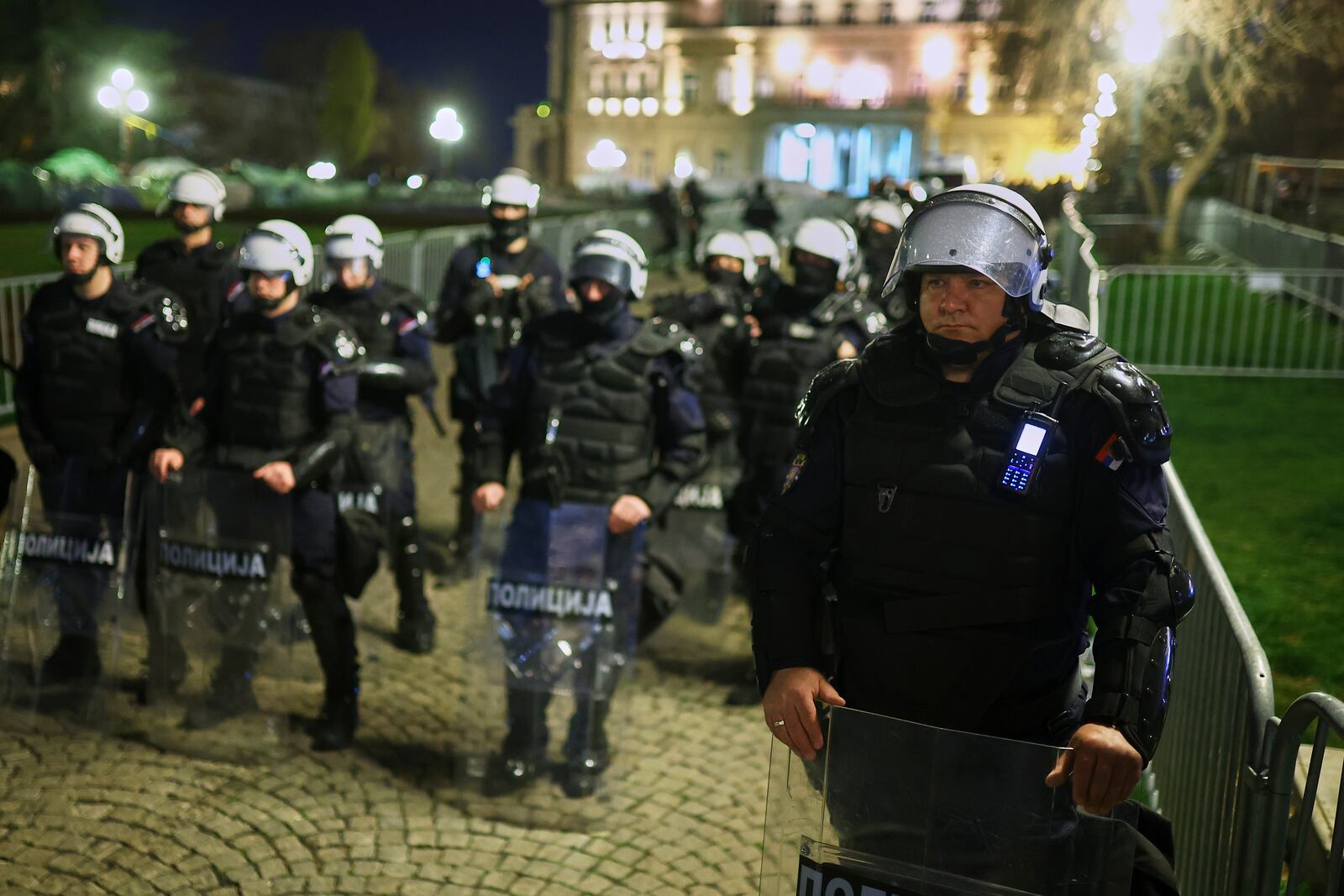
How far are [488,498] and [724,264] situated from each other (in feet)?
10.5

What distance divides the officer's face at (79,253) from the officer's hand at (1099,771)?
4614 millimetres

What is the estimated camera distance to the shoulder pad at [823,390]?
3152 millimetres

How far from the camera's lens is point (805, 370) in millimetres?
6340

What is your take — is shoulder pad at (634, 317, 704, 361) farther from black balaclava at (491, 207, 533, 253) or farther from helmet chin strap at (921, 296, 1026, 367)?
black balaclava at (491, 207, 533, 253)

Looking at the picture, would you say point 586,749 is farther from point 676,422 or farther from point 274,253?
point 274,253

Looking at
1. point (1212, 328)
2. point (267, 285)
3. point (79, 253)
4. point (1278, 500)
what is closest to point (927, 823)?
point (267, 285)

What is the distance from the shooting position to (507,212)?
8.02 metres

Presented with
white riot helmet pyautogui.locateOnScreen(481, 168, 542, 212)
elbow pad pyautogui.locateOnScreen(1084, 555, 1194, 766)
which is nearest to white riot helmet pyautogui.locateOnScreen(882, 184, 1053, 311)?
elbow pad pyautogui.locateOnScreen(1084, 555, 1194, 766)

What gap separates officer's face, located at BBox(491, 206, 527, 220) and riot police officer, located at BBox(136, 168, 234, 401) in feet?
5.01

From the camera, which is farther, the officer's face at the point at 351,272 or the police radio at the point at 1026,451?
the officer's face at the point at 351,272

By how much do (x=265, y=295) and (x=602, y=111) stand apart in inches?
3752

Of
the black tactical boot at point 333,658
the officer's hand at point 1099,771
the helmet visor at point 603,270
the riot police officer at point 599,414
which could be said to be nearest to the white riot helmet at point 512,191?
the riot police officer at point 599,414

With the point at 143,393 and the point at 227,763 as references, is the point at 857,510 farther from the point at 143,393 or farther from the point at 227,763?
the point at 143,393

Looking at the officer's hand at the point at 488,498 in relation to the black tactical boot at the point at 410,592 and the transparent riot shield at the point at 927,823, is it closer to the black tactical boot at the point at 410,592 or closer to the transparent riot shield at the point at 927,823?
the black tactical boot at the point at 410,592
